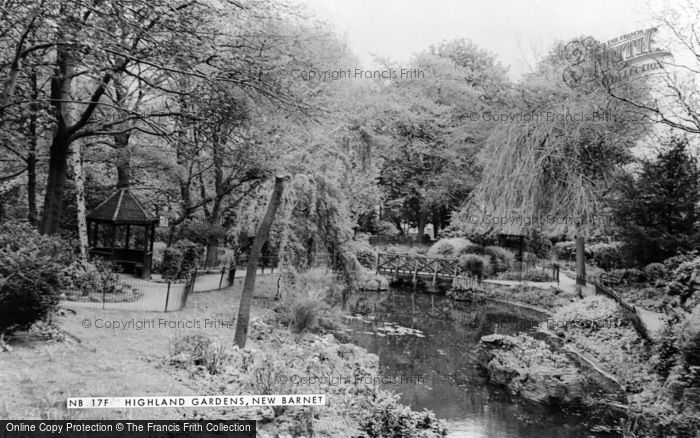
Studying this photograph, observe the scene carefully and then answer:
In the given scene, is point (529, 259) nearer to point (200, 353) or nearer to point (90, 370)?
point (200, 353)

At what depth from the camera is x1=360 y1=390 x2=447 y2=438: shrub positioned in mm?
6094

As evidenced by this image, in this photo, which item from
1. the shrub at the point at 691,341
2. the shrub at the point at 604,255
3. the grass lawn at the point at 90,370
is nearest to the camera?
the grass lawn at the point at 90,370

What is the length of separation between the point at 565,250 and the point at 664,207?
12931 mm

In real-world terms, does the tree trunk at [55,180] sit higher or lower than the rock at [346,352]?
higher

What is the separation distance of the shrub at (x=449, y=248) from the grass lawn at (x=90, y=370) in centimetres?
1541

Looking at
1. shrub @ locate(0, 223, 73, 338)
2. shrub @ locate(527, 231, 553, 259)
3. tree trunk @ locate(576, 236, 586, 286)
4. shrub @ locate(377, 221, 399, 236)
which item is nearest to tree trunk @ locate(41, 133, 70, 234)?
shrub @ locate(0, 223, 73, 338)

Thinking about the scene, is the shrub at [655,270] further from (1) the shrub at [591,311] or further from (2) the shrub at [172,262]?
(2) the shrub at [172,262]

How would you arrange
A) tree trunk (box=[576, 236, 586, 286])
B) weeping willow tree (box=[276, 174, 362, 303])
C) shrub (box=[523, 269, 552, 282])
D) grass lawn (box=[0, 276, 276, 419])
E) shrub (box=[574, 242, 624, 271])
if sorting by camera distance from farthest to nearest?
1. shrub (box=[523, 269, 552, 282])
2. shrub (box=[574, 242, 624, 271])
3. tree trunk (box=[576, 236, 586, 286])
4. weeping willow tree (box=[276, 174, 362, 303])
5. grass lawn (box=[0, 276, 276, 419])

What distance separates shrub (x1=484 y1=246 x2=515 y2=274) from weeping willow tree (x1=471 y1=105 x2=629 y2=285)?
367 centimetres

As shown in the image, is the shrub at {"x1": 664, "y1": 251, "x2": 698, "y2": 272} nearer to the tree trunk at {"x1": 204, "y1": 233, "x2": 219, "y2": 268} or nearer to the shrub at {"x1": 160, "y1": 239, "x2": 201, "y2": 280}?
the shrub at {"x1": 160, "y1": 239, "x2": 201, "y2": 280}

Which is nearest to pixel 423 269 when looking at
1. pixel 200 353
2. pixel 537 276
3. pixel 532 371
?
pixel 537 276

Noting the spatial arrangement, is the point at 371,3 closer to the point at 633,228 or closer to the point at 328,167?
the point at 328,167

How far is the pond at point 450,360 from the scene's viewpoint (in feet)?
24.3

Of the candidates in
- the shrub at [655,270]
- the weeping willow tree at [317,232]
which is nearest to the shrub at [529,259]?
the shrub at [655,270]
